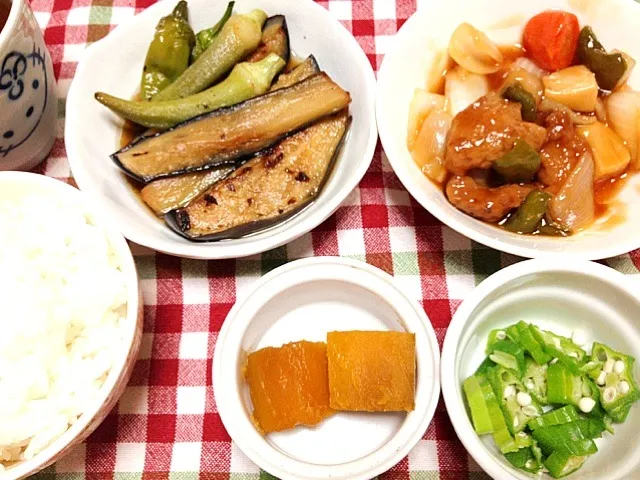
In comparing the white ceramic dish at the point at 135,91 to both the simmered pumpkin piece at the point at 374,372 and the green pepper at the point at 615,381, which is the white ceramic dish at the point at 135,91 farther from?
the green pepper at the point at 615,381

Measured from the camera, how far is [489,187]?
1.79 m

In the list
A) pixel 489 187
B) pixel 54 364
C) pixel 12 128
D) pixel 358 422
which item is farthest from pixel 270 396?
pixel 12 128

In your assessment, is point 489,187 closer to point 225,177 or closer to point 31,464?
point 225,177

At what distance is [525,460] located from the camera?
A: 1502 mm

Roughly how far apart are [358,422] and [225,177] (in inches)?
30.4

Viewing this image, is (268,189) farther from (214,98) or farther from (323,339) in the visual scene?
(323,339)

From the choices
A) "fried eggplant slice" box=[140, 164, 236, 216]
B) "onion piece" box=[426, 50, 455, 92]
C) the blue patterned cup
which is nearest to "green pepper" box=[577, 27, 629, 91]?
"onion piece" box=[426, 50, 455, 92]

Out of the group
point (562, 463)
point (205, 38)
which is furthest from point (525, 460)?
point (205, 38)

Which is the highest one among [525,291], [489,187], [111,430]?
[489,187]

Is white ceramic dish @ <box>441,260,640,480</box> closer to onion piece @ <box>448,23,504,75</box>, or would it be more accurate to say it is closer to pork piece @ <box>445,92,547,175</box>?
pork piece @ <box>445,92,547,175</box>

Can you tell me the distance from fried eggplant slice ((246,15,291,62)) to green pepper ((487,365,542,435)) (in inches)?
43.7

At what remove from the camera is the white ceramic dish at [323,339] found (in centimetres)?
144

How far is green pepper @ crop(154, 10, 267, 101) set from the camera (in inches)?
73.8

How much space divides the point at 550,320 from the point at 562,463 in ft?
1.33
